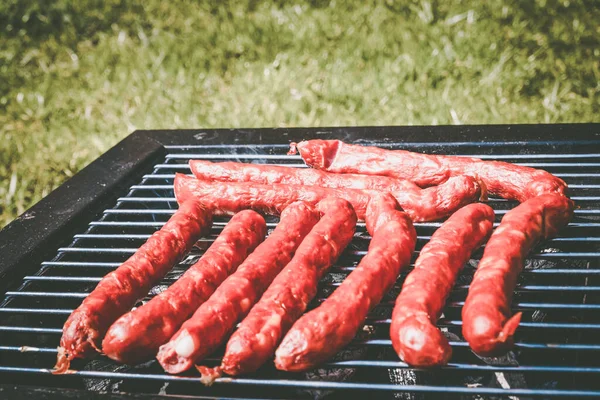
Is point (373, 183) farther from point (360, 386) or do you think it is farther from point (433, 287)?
point (360, 386)

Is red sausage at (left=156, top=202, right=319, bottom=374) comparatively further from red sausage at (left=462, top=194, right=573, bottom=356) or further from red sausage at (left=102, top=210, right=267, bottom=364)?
red sausage at (left=462, top=194, right=573, bottom=356)

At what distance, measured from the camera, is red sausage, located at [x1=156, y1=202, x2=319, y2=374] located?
2.20 meters

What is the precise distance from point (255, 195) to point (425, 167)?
0.94 metres

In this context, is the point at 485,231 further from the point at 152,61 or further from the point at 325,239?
the point at 152,61

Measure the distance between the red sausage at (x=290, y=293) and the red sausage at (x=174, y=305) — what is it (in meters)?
0.29

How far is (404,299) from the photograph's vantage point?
228 cm

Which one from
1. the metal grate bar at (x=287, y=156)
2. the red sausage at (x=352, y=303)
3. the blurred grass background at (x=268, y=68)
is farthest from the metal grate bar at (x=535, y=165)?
the blurred grass background at (x=268, y=68)

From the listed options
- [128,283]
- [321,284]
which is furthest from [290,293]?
[128,283]

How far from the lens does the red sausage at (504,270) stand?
2109 millimetres

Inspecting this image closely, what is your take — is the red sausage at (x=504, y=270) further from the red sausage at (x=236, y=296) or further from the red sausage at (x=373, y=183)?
the red sausage at (x=236, y=296)

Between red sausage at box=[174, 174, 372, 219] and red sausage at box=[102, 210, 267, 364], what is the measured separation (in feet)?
1.04

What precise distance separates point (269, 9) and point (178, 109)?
239 centimetres

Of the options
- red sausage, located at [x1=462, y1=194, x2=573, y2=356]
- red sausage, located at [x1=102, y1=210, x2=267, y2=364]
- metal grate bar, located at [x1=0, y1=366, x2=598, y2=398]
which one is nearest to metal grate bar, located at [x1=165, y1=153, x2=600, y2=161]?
red sausage, located at [x1=462, y1=194, x2=573, y2=356]

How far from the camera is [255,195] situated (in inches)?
124
